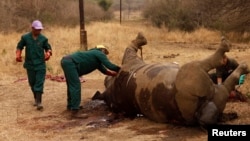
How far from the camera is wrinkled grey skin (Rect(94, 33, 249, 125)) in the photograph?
6.28 meters

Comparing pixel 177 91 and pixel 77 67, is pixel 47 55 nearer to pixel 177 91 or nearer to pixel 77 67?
pixel 77 67

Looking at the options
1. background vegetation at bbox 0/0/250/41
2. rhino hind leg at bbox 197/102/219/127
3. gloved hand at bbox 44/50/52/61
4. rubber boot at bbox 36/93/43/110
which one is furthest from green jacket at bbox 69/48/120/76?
background vegetation at bbox 0/0/250/41

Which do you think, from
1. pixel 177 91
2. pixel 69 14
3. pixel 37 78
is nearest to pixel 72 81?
pixel 37 78

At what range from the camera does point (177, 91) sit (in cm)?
642

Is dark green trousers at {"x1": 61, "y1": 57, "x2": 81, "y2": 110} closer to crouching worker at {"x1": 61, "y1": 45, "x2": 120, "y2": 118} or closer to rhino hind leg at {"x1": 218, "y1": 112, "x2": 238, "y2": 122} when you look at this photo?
crouching worker at {"x1": 61, "y1": 45, "x2": 120, "y2": 118}

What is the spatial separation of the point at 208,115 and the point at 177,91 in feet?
1.77

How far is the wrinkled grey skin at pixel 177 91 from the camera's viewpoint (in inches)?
247

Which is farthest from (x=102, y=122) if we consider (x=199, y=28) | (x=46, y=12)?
(x=46, y=12)

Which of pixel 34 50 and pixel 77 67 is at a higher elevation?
pixel 34 50

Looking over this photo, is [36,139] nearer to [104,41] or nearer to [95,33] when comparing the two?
[104,41]

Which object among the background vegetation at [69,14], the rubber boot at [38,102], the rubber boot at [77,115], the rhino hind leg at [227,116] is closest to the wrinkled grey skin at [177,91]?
the rhino hind leg at [227,116]

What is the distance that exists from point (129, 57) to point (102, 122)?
1263 millimetres

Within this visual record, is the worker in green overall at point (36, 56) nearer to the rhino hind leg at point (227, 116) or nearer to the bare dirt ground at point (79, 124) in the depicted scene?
the bare dirt ground at point (79, 124)

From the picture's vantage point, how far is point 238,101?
7762 mm
